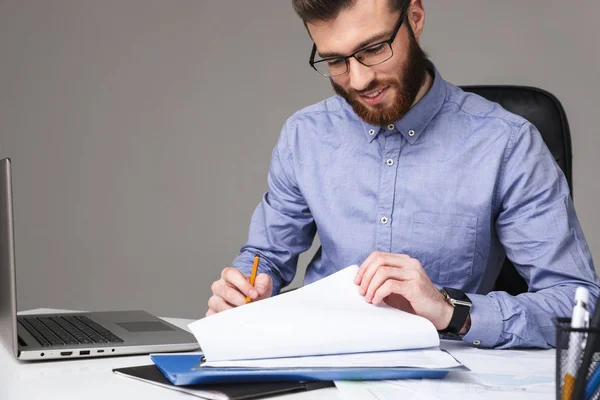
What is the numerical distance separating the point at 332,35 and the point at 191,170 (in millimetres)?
1960

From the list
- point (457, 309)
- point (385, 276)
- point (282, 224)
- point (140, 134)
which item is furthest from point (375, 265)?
point (140, 134)

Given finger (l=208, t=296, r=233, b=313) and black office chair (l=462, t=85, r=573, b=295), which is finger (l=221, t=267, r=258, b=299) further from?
black office chair (l=462, t=85, r=573, b=295)

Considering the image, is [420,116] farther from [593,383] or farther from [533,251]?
[593,383]

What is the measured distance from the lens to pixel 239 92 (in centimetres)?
336

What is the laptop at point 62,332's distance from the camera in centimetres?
110

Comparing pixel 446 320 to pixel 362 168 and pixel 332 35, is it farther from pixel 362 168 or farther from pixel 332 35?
pixel 332 35

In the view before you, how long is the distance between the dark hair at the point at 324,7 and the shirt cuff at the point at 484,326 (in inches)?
24.9

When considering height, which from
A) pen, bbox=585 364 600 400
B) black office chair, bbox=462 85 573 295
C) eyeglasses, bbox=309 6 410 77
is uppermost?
eyeglasses, bbox=309 6 410 77

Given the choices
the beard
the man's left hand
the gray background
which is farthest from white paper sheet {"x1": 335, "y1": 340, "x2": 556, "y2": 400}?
the gray background

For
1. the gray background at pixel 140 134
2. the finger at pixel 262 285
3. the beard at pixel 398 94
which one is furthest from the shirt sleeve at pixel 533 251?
the gray background at pixel 140 134

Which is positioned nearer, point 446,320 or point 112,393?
point 112,393

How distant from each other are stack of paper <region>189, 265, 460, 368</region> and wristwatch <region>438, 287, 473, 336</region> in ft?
0.45

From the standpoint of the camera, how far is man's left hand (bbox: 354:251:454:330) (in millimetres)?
1174

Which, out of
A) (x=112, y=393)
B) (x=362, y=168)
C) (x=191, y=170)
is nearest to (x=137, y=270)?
(x=191, y=170)
